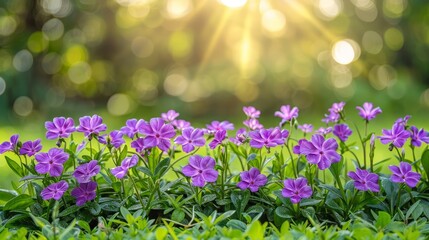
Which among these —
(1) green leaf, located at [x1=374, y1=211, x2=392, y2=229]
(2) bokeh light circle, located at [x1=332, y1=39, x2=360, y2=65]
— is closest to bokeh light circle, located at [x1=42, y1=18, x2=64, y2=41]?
(2) bokeh light circle, located at [x1=332, y1=39, x2=360, y2=65]

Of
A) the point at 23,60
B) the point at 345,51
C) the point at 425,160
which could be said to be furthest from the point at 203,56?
the point at 425,160

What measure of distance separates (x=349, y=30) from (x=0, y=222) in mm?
12072

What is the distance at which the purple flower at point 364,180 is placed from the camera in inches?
79.6

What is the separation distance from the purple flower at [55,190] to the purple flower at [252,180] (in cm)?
58

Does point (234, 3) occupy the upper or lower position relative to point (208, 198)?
upper

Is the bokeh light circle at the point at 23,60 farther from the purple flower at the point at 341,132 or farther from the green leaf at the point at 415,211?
the green leaf at the point at 415,211

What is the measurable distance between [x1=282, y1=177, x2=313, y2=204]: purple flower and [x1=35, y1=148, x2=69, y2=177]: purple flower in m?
0.72

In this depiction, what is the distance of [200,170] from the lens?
1.96 meters

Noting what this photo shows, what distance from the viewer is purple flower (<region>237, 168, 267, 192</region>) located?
204cm

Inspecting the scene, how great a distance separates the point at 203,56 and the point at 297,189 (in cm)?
1001

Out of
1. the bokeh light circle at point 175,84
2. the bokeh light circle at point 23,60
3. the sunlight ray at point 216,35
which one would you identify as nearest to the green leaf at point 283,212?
the bokeh light circle at point 175,84

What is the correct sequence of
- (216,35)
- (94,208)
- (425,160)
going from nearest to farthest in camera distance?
(94,208)
(425,160)
(216,35)

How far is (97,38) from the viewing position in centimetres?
1204

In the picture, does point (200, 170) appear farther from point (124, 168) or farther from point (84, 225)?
point (84, 225)
